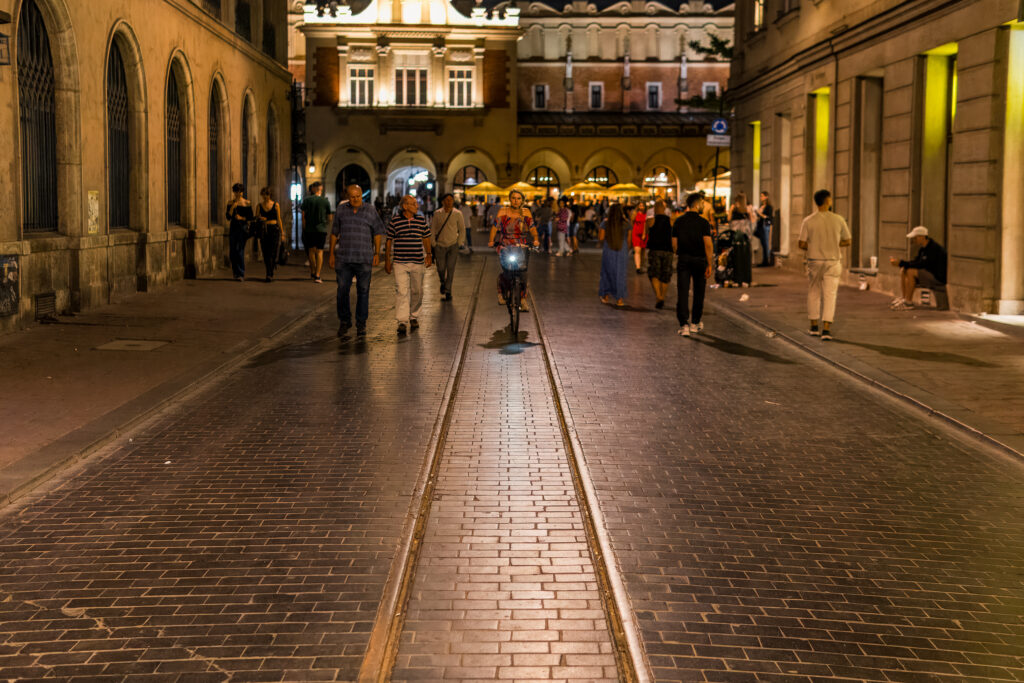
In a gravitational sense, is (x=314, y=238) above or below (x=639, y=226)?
below

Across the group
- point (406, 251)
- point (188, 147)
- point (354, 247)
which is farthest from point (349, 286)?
point (188, 147)

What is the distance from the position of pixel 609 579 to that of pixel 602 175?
65697 millimetres

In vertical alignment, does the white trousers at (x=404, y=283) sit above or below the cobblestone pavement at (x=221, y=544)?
above

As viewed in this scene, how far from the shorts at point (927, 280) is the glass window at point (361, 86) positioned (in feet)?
164

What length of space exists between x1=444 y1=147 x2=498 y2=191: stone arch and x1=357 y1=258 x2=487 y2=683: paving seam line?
56.9 metres

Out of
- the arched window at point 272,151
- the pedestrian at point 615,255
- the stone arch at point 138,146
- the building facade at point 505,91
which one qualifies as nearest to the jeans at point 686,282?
the pedestrian at point 615,255

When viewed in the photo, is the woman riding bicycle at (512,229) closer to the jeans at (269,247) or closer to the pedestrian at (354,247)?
the pedestrian at (354,247)

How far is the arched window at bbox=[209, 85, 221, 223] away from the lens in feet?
88.9

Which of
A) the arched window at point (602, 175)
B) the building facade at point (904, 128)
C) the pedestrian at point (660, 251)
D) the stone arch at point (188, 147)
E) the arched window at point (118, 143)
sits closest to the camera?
the building facade at point (904, 128)

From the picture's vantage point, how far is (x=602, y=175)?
7025 centimetres

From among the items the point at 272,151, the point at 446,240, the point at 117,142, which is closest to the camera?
the point at 117,142

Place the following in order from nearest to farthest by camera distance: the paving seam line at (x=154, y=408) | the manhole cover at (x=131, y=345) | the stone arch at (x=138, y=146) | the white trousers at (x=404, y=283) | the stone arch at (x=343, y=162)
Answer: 1. the paving seam line at (x=154, y=408)
2. the manhole cover at (x=131, y=345)
3. the white trousers at (x=404, y=283)
4. the stone arch at (x=138, y=146)
5. the stone arch at (x=343, y=162)

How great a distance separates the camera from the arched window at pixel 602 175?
6956 centimetres

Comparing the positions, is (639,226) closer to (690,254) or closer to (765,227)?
(765,227)
